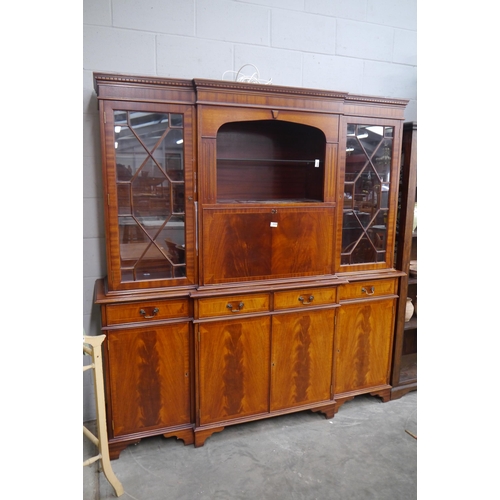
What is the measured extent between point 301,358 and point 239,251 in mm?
824

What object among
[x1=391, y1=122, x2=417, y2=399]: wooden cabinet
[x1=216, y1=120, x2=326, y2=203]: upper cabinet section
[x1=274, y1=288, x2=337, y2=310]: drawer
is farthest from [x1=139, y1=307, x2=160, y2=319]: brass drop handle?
[x1=391, y1=122, x2=417, y2=399]: wooden cabinet

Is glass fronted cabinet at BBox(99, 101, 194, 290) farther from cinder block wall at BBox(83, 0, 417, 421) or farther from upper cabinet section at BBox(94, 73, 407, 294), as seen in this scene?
cinder block wall at BBox(83, 0, 417, 421)

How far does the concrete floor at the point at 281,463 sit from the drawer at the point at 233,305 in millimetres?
815

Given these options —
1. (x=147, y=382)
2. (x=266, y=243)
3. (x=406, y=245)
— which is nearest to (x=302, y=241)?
(x=266, y=243)

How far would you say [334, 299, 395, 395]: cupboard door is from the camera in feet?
8.72

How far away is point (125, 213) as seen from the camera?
83.4 inches

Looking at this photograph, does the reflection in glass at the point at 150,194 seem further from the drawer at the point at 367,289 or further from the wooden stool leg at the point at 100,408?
the drawer at the point at 367,289

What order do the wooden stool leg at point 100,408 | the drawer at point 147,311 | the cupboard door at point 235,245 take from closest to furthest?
1. the wooden stool leg at point 100,408
2. the drawer at point 147,311
3. the cupboard door at point 235,245

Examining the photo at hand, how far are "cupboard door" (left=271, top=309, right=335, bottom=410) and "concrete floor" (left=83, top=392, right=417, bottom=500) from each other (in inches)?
8.4

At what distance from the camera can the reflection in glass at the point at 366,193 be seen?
8.43ft

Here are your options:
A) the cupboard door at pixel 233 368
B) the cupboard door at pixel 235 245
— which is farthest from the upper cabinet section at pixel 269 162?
the cupboard door at pixel 233 368
